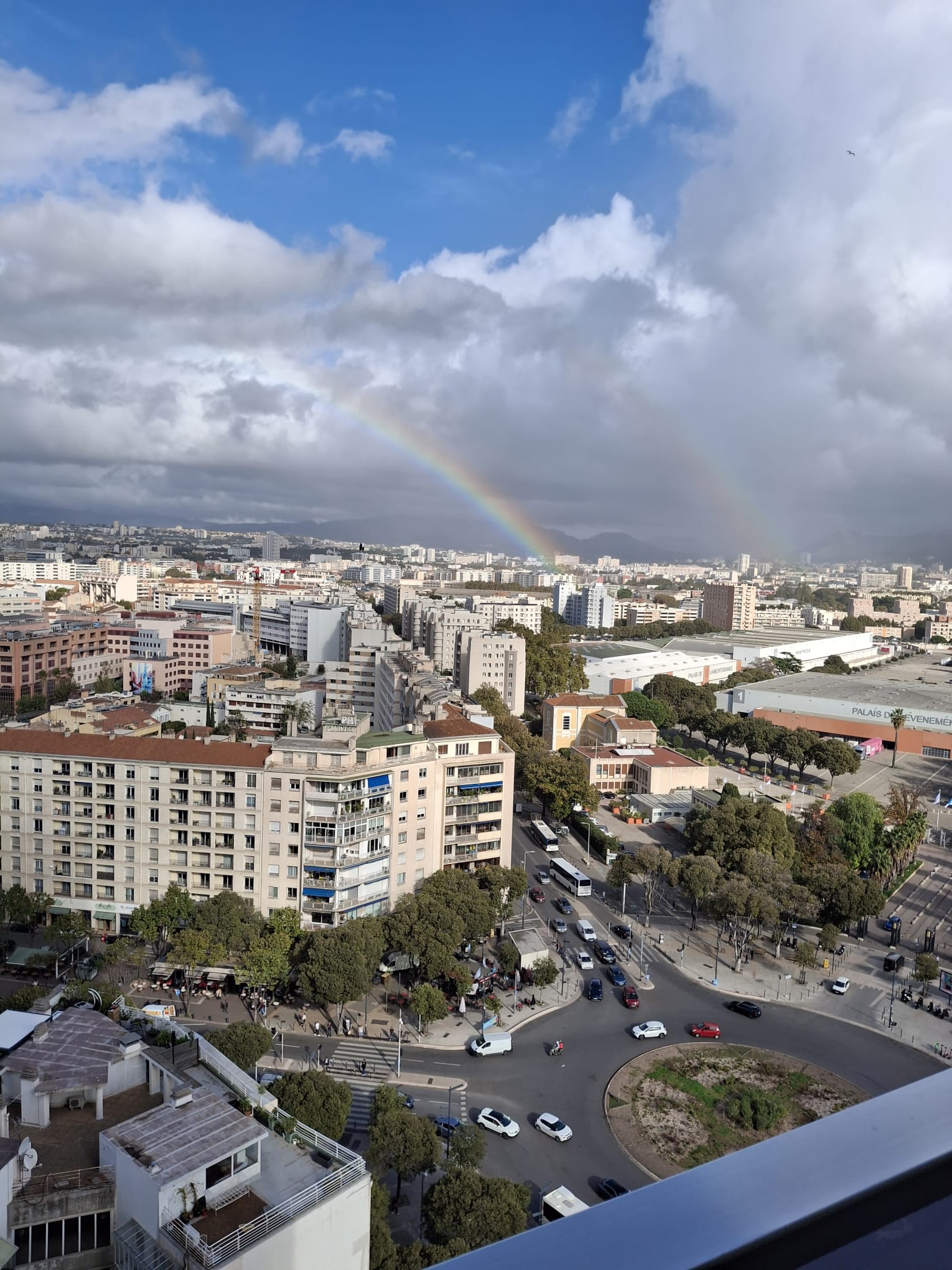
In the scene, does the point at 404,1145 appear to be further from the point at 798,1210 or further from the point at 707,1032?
the point at 798,1210

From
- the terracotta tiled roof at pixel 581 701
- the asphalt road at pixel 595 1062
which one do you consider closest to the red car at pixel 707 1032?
the asphalt road at pixel 595 1062

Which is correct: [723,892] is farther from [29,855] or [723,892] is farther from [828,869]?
[29,855]

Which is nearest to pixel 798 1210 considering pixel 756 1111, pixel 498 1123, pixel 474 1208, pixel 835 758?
pixel 474 1208

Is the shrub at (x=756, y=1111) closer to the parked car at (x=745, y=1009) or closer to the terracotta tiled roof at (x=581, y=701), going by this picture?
the parked car at (x=745, y=1009)

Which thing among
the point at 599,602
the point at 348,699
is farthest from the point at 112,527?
the point at 348,699

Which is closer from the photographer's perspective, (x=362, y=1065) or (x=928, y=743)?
(x=362, y=1065)

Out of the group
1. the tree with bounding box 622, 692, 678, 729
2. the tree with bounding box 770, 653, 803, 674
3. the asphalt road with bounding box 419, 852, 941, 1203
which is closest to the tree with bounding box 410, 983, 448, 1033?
the asphalt road with bounding box 419, 852, 941, 1203

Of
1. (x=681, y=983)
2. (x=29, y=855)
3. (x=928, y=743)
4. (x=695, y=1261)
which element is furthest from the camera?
(x=928, y=743)
